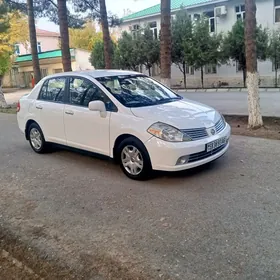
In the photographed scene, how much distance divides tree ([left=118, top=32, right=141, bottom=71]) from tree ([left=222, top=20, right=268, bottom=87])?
6.77 m

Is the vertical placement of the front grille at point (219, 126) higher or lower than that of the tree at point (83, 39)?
lower

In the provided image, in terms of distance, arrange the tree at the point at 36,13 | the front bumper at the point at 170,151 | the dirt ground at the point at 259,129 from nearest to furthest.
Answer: the front bumper at the point at 170,151 → the dirt ground at the point at 259,129 → the tree at the point at 36,13

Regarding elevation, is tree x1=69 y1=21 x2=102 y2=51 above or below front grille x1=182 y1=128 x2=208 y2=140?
above

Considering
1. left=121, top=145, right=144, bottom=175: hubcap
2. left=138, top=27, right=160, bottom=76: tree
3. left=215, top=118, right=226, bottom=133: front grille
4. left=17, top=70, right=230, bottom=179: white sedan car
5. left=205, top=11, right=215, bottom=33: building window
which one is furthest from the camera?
left=205, top=11, right=215, bottom=33: building window

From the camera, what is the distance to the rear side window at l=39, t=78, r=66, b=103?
6176 mm

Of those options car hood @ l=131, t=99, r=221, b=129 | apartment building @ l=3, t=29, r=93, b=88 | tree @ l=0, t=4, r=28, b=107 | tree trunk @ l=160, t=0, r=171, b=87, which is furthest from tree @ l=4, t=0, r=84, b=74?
apartment building @ l=3, t=29, r=93, b=88

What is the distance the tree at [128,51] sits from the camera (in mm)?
24938

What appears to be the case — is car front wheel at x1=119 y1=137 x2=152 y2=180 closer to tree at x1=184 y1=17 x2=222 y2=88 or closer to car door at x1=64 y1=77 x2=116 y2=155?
car door at x1=64 y1=77 x2=116 y2=155

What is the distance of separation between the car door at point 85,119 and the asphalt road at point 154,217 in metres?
0.48

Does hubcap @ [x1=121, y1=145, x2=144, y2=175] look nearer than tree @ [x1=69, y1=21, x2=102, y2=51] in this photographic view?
Yes

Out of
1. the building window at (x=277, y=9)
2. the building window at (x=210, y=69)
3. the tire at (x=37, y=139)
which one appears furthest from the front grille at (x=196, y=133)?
the building window at (x=210, y=69)

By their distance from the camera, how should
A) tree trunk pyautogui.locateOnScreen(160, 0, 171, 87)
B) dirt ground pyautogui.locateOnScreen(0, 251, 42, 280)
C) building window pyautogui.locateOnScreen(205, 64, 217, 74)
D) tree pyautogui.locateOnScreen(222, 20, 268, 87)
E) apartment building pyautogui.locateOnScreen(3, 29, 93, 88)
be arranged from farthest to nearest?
apartment building pyautogui.locateOnScreen(3, 29, 93, 88) → building window pyautogui.locateOnScreen(205, 64, 217, 74) → tree pyautogui.locateOnScreen(222, 20, 268, 87) → tree trunk pyautogui.locateOnScreen(160, 0, 171, 87) → dirt ground pyautogui.locateOnScreen(0, 251, 42, 280)

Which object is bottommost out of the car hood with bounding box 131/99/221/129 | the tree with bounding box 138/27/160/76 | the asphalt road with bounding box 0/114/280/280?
the asphalt road with bounding box 0/114/280/280

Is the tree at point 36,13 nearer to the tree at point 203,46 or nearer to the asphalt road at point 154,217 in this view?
the tree at point 203,46
